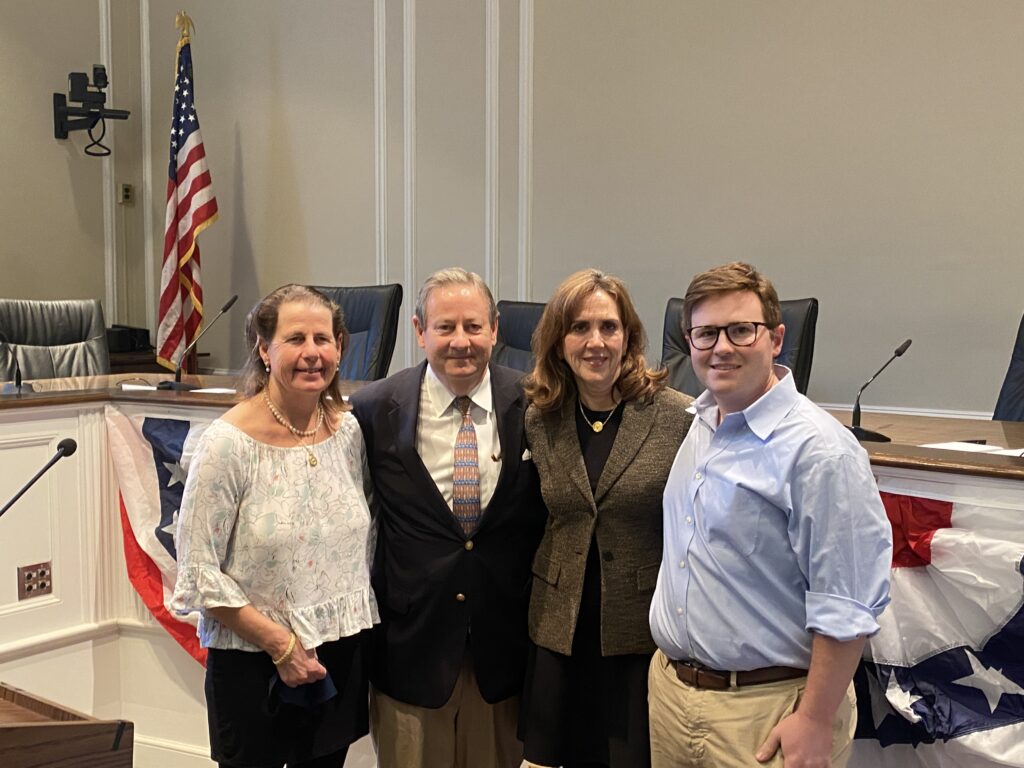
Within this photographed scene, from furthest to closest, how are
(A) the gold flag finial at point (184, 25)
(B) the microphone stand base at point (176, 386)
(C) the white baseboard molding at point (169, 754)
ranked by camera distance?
(A) the gold flag finial at point (184, 25) < (B) the microphone stand base at point (176, 386) < (C) the white baseboard molding at point (169, 754)

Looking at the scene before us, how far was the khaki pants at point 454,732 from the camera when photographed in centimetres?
168

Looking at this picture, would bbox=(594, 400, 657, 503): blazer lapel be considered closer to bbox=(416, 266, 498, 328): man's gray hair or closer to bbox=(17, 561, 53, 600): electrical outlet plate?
bbox=(416, 266, 498, 328): man's gray hair

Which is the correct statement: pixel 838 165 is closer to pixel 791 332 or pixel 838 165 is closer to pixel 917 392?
pixel 917 392

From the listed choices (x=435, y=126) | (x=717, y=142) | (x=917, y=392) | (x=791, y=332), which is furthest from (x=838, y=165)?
(x=435, y=126)

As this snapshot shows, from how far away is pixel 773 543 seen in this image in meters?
1.27

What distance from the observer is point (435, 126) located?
482 centimetres

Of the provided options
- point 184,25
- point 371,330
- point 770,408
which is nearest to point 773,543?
point 770,408

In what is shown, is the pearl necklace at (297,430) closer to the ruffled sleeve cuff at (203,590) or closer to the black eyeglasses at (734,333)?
the ruffled sleeve cuff at (203,590)

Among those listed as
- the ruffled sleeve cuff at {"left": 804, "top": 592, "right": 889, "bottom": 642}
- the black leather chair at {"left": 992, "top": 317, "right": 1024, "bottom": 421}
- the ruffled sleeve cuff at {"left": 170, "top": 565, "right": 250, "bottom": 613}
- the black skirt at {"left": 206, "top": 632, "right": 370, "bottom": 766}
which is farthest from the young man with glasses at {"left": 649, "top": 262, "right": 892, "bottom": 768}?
the black leather chair at {"left": 992, "top": 317, "right": 1024, "bottom": 421}

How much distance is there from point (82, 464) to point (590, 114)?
279 centimetres

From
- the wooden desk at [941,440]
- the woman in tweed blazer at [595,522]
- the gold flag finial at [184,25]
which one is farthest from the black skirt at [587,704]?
the gold flag finial at [184,25]

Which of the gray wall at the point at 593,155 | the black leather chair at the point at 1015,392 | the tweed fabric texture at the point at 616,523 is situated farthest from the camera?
the gray wall at the point at 593,155

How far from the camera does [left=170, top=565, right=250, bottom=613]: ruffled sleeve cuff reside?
155cm

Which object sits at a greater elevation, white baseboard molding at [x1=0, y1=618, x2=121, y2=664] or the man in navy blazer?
the man in navy blazer
